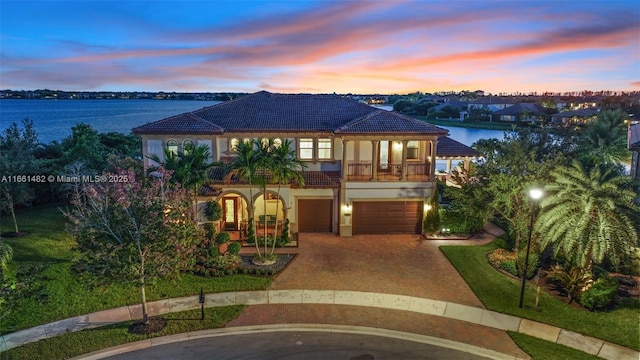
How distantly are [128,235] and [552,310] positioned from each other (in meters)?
16.1

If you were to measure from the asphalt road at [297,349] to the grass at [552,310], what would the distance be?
13.4ft

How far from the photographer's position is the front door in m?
25.4

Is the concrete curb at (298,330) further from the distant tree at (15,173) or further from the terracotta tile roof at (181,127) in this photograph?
the distant tree at (15,173)

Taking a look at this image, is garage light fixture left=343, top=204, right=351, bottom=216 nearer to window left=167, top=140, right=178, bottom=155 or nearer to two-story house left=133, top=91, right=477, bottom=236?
two-story house left=133, top=91, right=477, bottom=236

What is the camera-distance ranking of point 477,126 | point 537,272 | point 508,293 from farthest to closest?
point 477,126 < point 537,272 < point 508,293

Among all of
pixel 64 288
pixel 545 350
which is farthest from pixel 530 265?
pixel 64 288

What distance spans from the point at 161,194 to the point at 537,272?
660 inches

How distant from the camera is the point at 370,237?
2517 cm

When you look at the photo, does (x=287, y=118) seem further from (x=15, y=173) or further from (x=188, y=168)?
(x=15, y=173)

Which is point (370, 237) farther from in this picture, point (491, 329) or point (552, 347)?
point (552, 347)

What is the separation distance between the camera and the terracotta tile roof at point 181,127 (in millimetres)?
24422

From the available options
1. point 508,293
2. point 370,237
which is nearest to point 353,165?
point 370,237

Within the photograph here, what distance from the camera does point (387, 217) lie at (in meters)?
25.6

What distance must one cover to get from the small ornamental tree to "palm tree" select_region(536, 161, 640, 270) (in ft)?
48.2
